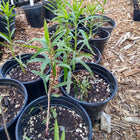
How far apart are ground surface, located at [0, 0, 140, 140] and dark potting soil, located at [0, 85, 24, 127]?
2.49 feet

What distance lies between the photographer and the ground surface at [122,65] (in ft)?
4.38

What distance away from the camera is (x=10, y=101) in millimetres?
1184

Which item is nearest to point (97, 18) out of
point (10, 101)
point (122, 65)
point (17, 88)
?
point (122, 65)

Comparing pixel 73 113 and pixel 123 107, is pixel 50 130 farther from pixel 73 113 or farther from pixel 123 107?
pixel 123 107

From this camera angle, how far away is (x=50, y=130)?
103 centimetres

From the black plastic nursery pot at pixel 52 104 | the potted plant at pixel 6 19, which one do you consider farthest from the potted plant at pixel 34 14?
the black plastic nursery pot at pixel 52 104

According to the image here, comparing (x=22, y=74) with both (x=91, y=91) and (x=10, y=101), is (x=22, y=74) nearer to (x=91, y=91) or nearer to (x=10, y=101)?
(x=10, y=101)

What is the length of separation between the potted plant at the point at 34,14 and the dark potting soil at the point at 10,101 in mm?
1813

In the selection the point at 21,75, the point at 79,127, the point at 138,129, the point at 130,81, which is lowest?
the point at 138,129

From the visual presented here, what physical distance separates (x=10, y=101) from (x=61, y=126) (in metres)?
0.50

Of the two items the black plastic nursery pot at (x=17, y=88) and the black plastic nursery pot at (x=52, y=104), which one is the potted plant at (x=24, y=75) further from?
the black plastic nursery pot at (x=52, y=104)

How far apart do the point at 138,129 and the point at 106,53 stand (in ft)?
4.09

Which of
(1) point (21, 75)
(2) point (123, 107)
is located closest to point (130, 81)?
(2) point (123, 107)

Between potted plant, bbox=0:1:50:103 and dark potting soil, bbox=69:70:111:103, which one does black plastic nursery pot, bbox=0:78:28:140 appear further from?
dark potting soil, bbox=69:70:111:103
